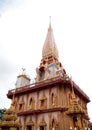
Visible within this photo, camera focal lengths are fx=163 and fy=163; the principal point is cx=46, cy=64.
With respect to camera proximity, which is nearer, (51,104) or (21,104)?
(51,104)

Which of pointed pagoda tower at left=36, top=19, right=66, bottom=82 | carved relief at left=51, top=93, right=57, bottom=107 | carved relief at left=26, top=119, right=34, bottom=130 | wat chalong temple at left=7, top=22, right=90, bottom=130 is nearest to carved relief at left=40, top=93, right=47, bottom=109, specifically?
wat chalong temple at left=7, top=22, right=90, bottom=130

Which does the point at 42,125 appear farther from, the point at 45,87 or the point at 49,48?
the point at 49,48

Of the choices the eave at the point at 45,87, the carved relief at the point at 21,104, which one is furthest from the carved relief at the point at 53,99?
the carved relief at the point at 21,104

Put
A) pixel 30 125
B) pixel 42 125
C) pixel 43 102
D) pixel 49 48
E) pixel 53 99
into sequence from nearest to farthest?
pixel 42 125
pixel 53 99
pixel 30 125
pixel 43 102
pixel 49 48

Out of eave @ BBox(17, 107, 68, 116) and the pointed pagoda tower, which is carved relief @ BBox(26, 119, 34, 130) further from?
the pointed pagoda tower

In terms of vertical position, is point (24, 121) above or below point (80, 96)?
below

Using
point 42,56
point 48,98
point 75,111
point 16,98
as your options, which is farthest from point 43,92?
point 42,56

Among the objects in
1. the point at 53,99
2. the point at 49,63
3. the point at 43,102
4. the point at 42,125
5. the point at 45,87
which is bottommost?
the point at 42,125

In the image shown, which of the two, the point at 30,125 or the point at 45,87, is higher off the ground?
the point at 45,87

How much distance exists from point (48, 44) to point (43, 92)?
13245 millimetres

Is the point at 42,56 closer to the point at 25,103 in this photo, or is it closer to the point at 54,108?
the point at 25,103

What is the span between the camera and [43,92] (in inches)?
944

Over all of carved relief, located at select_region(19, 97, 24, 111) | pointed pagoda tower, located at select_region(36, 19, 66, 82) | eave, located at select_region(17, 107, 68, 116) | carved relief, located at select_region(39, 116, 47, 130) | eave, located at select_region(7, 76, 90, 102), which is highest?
pointed pagoda tower, located at select_region(36, 19, 66, 82)

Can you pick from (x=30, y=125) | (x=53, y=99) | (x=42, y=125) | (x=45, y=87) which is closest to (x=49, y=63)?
(x=45, y=87)
